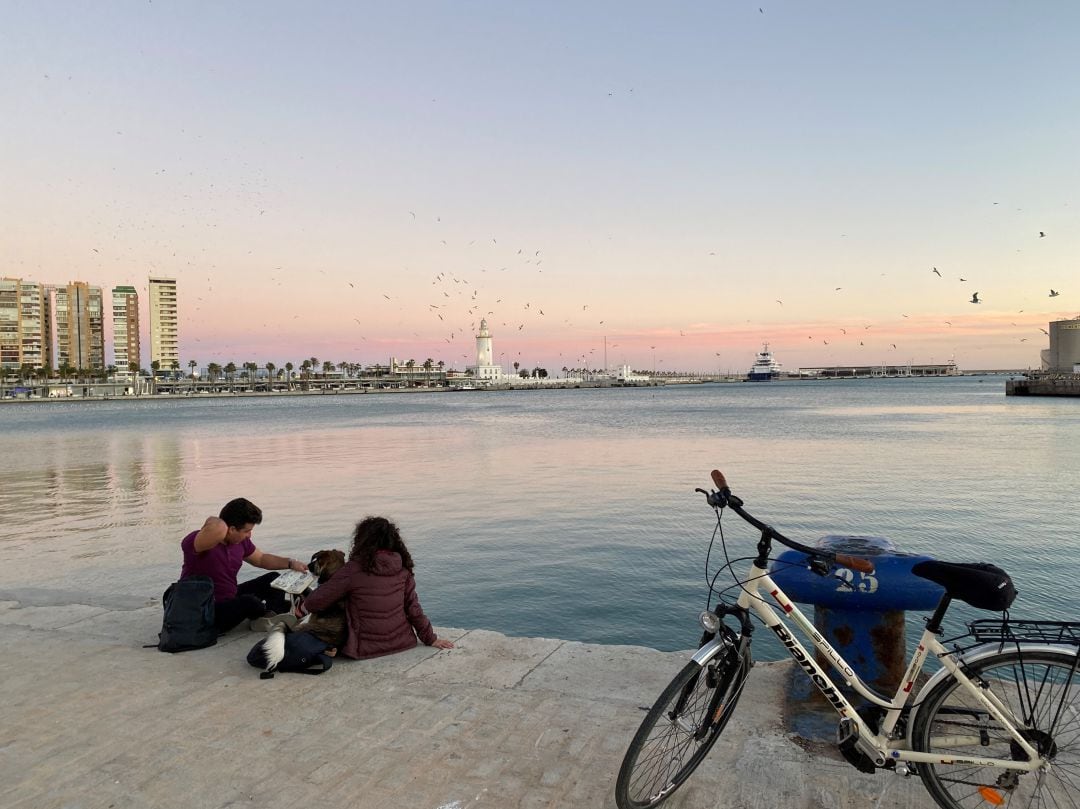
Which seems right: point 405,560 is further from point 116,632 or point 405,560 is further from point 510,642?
point 116,632

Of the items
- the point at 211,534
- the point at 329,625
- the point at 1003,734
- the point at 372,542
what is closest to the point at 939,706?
the point at 1003,734

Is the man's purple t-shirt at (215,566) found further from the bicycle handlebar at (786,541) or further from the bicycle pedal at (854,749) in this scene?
the bicycle pedal at (854,749)

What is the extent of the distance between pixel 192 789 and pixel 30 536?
48.8ft

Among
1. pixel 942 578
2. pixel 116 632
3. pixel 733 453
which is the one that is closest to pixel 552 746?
pixel 942 578

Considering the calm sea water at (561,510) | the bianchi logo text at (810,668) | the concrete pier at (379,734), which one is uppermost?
the bianchi logo text at (810,668)

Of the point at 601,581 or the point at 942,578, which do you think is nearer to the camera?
the point at 942,578

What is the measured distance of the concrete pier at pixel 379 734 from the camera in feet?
12.9

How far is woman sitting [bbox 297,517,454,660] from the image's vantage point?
5.89 meters

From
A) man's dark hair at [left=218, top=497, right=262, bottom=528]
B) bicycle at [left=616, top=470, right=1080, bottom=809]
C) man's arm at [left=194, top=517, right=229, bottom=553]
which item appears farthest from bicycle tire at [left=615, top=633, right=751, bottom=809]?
man's dark hair at [left=218, top=497, right=262, bottom=528]

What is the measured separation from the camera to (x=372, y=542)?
19.4ft

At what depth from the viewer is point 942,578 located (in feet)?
11.4

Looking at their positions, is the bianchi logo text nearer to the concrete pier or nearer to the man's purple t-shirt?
the concrete pier

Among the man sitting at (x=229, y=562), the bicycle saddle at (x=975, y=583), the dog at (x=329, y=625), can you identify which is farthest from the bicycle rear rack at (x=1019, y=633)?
the man sitting at (x=229, y=562)

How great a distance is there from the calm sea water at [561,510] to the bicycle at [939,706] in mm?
5287
